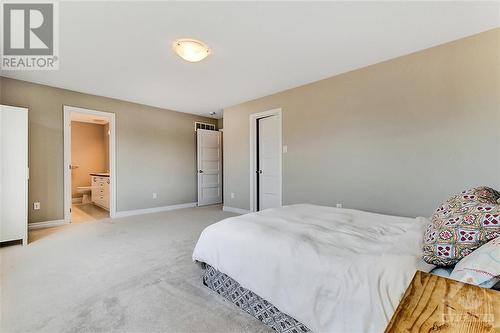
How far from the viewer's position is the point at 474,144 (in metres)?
2.47

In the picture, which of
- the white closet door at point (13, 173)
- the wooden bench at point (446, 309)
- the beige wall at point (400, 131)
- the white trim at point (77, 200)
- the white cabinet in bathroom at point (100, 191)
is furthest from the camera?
the white trim at point (77, 200)

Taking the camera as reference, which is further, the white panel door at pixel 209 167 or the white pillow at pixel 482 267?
the white panel door at pixel 209 167

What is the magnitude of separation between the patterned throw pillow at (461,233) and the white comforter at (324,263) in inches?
3.7

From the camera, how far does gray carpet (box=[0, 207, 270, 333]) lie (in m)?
1.53

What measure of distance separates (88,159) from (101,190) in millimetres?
1863

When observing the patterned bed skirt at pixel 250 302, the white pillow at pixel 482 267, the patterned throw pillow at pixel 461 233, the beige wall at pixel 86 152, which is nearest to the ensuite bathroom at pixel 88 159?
the beige wall at pixel 86 152

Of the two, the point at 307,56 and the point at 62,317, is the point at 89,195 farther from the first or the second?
the point at 307,56

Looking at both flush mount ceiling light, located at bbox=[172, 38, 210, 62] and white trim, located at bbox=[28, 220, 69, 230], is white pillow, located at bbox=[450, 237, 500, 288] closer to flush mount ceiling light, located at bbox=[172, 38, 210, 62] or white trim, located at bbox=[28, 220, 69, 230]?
flush mount ceiling light, located at bbox=[172, 38, 210, 62]

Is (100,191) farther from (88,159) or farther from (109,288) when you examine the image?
(109,288)

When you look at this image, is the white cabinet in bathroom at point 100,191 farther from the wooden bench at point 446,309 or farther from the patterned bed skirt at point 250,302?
the wooden bench at point 446,309

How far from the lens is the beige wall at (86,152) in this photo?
6766mm

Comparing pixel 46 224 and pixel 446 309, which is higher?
pixel 446 309

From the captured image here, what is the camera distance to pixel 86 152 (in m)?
7.00

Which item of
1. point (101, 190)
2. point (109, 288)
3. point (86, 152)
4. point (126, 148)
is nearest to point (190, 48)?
point (109, 288)
